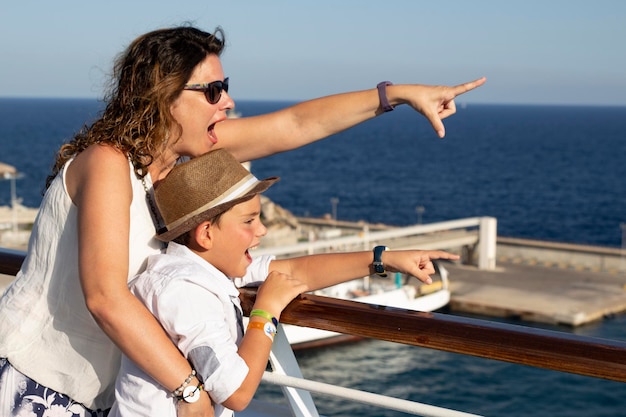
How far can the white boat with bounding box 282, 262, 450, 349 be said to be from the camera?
3219 cm

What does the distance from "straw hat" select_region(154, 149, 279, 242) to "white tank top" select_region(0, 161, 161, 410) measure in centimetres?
7

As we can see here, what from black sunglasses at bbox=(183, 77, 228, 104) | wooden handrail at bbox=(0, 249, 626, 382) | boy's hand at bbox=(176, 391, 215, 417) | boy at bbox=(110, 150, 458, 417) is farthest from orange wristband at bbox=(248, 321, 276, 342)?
black sunglasses at bbox=(183, 77, 228, 104)

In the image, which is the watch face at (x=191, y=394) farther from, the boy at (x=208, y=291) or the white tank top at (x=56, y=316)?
the white tank top at (x=56, y=316)

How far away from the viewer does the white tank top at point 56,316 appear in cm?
196

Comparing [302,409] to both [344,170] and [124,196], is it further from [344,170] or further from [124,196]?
[344,170]

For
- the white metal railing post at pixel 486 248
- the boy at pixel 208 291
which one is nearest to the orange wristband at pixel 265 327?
the boy at pixel 208 291

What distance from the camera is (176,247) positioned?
2.00 m

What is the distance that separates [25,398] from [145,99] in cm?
71

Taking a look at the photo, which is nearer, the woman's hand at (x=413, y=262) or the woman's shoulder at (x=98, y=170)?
the woman's shoulder at (x=98, y=170)

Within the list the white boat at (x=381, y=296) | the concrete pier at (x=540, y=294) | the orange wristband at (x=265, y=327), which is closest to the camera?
the orange wristband at (x=265, y=327)

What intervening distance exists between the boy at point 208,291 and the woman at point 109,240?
1.8 inches

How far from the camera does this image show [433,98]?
2266 millimetres

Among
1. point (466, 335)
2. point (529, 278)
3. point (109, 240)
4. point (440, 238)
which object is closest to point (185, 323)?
point (109, 240)

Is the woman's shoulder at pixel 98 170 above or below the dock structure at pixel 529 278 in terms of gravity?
above
